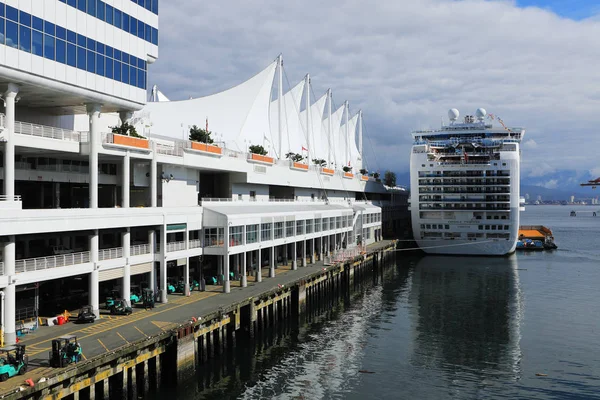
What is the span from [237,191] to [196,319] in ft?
92.4

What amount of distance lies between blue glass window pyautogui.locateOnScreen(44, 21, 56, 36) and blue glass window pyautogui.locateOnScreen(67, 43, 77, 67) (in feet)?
4.29

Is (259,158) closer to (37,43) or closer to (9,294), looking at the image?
(37,43)

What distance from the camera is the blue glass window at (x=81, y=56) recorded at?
3238 centimetres

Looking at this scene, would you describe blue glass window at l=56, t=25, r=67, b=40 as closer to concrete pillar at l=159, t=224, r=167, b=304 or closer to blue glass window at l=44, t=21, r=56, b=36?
blue glass window at l=44, t=21, r=56, b=36

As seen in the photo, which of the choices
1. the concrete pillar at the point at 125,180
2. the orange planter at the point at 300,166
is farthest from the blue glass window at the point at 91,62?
the orange planter at the point at 300,166

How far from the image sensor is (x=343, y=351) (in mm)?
35094

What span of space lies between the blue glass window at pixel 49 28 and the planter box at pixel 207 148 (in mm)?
16441

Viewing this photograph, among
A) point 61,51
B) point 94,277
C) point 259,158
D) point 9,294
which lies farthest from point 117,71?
point 259,158

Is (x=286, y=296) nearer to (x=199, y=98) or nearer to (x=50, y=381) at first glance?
(x=50, y=381)

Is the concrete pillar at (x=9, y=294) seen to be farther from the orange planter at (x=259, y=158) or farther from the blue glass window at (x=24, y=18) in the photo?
the orange planter at (x=259, y=158)

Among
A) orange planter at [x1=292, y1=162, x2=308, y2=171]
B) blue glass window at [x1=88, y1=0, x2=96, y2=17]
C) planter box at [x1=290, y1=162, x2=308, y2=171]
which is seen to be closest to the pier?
blue glass window at [x1=88, y1=0, x2=96, y2=17]

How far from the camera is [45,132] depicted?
3259 cm

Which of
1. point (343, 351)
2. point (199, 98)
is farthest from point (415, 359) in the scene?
point (199, 98)

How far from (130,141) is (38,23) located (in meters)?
9.38
